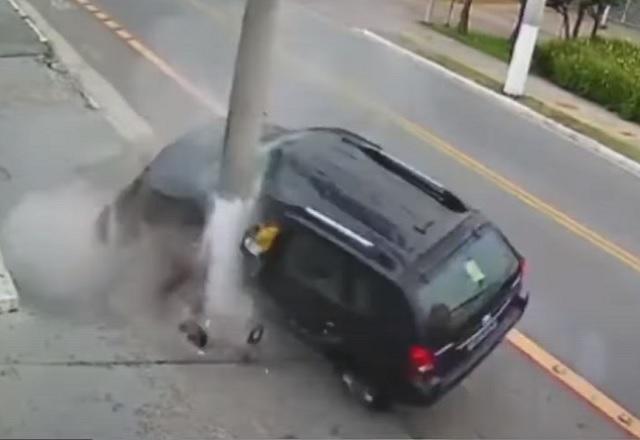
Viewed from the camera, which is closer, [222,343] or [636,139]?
[222,343]

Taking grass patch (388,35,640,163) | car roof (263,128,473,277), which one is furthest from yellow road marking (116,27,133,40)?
car roof (263,128,473,277)

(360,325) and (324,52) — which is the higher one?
(360,325)

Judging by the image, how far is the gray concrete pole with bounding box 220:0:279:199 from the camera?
8.51 meters

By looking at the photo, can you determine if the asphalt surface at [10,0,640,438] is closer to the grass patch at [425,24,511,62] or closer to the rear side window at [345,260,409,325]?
the rear side window at [345,260,409,325]

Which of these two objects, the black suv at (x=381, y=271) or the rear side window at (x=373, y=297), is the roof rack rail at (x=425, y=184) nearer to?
the black suv at (x=381, y=271)

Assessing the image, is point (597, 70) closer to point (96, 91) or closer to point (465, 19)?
point (465, 19)

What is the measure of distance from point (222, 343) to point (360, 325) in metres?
1.46

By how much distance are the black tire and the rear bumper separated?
180mm

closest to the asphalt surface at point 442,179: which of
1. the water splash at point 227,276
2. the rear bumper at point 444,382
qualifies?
the rear bumper at point 444,382

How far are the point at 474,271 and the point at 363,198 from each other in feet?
3.44

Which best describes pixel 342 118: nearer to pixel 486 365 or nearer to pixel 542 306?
pixel 542 306

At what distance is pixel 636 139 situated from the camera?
57.5 feet

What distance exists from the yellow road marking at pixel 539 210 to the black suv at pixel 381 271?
0.81 meters

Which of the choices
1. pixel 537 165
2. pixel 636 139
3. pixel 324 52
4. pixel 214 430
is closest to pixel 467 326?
pixel 214 430
